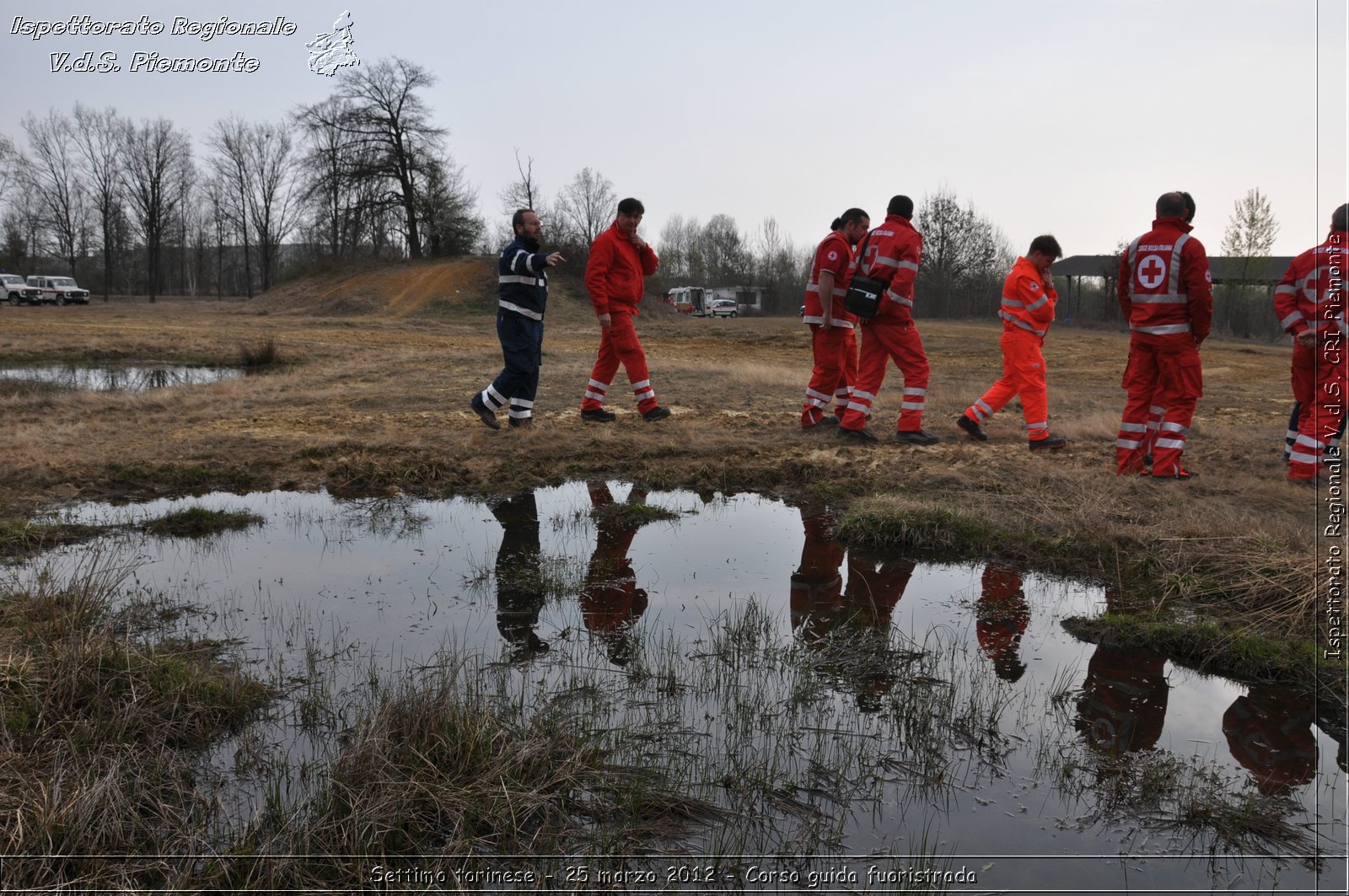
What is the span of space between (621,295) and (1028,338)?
157 inches

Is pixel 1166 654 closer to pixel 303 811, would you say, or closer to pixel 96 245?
pixel 303 811

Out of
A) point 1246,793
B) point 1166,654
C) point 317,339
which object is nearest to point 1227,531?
point 1166,654

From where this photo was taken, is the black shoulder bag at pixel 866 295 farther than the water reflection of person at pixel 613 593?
Yes

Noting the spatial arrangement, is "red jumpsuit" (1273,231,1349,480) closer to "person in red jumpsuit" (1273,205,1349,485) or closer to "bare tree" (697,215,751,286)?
"person in red jumpsuit" (1273,205,1349,485)

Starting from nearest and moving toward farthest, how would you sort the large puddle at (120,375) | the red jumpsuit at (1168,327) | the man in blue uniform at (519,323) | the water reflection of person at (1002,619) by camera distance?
1. the water reflection of person at (1002,619)
2. the red jumpsuit at (1168,327)
3. the man in blue uniform at (519,323)
4. the large puddle at (120,375)

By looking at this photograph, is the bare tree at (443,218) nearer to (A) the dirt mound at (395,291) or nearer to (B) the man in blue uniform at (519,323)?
(A) the dirt mound at (395,291)

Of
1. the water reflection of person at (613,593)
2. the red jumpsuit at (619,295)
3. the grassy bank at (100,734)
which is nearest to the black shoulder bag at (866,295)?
the red jumpsuit at (619,295)

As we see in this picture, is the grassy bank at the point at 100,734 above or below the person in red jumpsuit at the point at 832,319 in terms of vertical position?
below

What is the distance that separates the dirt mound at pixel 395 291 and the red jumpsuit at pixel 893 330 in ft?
95.6

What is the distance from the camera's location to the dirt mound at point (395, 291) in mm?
36344

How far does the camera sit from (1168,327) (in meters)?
6.93

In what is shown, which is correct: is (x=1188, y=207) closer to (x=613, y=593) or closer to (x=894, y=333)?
(x=894, y=333)

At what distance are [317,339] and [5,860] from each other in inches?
783

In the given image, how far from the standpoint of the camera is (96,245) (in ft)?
226
